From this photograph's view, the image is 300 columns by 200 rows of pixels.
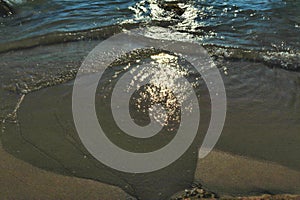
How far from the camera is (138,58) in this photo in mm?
5715

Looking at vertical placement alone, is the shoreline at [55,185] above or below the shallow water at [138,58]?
below

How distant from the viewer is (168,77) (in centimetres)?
514

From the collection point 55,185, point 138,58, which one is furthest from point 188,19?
point 55,185

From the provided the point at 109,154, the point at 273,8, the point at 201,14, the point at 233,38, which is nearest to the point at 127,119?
the point at 109,154

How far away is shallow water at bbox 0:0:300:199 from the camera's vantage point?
3.65 meters

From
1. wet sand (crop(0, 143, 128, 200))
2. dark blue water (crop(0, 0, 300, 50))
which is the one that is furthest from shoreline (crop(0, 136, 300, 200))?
dark blue water (crop(0, 0, 300, 50))

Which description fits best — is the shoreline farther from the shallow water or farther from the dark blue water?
the dark blue water

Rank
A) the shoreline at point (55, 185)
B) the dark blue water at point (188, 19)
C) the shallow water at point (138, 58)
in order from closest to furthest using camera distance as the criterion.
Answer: the shoreline at point (55, 185), the shallow water at point (138, 58), the dark blue water at point (188, 19)

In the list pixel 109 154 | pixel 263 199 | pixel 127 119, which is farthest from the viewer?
pixel 127 119

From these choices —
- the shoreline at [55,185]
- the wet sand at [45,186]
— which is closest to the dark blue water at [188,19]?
the shoreline at [55,185]

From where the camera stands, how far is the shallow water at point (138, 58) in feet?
12.0

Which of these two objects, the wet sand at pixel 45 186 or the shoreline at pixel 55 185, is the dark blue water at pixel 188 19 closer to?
the shoreline at pixel 55 185

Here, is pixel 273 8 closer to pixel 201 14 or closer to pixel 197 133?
pixel 201 14

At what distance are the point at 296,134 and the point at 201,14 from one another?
428 centimetres
